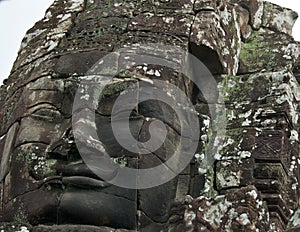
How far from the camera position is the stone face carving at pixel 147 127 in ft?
27.3

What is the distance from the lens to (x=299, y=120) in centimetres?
961

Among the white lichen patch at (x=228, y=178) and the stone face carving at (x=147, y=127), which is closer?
the stone face carving at (x=147, y=127)

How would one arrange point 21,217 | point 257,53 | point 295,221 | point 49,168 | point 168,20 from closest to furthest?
1. point 295,221
2. point 21,217
3. point 49,168
4. point 168,20
5. point 257,53

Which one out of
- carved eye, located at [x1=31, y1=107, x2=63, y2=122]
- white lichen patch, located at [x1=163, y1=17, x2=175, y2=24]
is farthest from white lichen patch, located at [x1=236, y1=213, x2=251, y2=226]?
white lichen patch, located at [x1=163, y1=17, x2=175, y2=24]

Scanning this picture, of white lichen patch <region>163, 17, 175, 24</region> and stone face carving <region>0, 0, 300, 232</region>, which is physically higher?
white lichen patch <region>163, 17, 175, 24</region>

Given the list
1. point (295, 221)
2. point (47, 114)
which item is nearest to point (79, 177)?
point (47, 114)

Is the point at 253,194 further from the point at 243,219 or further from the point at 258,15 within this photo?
the point at 258,15

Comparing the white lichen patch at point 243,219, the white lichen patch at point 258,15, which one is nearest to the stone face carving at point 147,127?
the white lichen patch at point 243,219

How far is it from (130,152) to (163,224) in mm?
670

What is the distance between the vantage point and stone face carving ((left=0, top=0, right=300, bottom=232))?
8.31 metres

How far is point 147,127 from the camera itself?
344 inches

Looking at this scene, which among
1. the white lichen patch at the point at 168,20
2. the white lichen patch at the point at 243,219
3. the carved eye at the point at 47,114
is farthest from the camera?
the white lichen patch at the point at 168,20

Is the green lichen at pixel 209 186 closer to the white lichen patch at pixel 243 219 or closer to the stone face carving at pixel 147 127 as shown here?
the stone face carving at pixel 147 127

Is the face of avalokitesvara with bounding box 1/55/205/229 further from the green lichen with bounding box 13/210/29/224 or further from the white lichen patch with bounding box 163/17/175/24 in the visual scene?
the white lichen patch with bounding box 163/17/175/24
